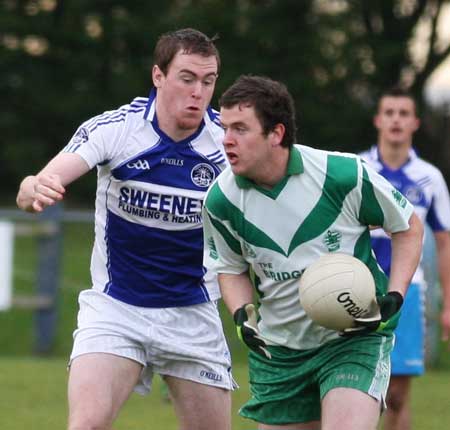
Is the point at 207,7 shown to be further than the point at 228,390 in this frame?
Yes


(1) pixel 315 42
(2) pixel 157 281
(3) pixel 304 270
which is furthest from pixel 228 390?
(1) pixel 315 42

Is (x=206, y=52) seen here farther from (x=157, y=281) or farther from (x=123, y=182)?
(x=157, y=281)

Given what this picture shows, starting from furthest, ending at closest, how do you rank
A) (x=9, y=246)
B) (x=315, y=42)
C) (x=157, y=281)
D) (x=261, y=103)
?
(x=315, y=42) < (x=9, y=246) < (x=157, y=281) < (x=261, y=103)

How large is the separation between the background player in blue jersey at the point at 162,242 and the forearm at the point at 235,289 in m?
0.50

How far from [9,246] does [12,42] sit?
12364mm

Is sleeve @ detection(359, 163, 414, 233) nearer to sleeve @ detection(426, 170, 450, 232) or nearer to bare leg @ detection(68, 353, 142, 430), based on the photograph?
bare leg @ detection(68, 353, 142, 430)

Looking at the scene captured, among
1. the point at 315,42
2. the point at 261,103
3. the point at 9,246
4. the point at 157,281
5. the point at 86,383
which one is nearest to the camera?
the point at 261,103

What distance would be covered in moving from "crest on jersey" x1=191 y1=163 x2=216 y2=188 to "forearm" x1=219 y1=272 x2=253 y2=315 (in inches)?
22.7

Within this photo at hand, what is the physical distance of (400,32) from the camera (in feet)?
80.2

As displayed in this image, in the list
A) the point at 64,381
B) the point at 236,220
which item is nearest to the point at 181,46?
the point at 236,220

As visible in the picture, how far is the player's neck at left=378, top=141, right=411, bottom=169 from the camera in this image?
819 centimetres

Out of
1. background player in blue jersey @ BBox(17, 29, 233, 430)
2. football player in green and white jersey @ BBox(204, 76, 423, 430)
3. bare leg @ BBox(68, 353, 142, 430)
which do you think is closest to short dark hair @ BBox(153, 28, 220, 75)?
background player in blue jersey @ BBox(17, 29, 233, 430)

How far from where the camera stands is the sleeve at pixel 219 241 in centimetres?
536

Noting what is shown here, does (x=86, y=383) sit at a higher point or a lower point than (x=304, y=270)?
lower
